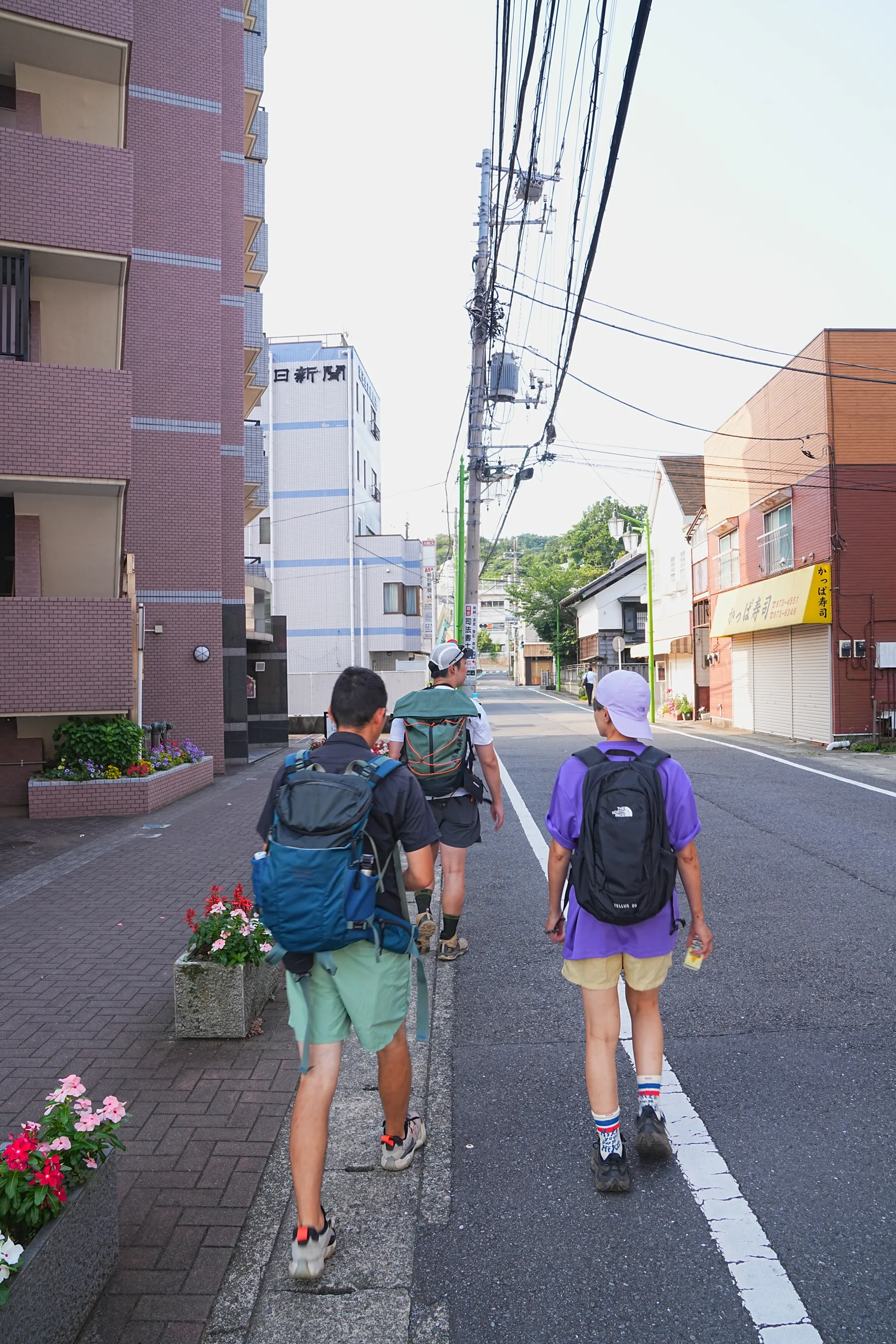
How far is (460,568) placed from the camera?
81.1 feet


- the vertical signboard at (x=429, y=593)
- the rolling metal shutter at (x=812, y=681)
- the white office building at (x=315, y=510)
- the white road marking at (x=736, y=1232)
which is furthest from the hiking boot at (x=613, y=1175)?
the vertical signboard at (x=429, y=593)

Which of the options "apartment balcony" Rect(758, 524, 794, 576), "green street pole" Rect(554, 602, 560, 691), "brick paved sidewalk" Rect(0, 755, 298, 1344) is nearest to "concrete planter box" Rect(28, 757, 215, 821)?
"brick paved sidewalk" Rect(0, 755, 298, 1344)

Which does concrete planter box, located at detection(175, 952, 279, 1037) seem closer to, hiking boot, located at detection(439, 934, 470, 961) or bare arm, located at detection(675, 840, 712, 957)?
hiking boot, located at detection(439, 934, 470, 961)

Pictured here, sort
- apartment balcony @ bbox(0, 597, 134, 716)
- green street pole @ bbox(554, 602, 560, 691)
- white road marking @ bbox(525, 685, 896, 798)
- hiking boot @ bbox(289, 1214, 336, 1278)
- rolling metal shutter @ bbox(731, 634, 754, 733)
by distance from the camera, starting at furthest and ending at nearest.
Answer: green street pole @ bbox(554, 602, 560, 691)
rolling metal shutter @ bbox(731, 634, 754, 733)
white road marking @ bbox(525, 685, 896, 798)
apartment balcony @ bbox(0, 597, 134, 716)
hiking boot @ bbox(289, 1214, 336, 1278)

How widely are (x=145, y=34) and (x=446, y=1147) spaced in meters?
19.3

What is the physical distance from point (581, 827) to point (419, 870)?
596 millimetres

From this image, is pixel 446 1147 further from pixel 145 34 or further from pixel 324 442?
pixel 324 442

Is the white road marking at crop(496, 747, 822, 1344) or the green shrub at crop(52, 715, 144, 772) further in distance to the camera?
the green shrub at crop(52, 715, 144, 772)

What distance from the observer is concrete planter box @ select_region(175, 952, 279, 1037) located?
4648 millimetres

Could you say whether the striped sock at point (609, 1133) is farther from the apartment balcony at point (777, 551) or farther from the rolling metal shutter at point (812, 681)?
the apartment balcony at point (777, 551)

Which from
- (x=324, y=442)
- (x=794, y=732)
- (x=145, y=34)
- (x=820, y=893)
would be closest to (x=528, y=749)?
(x=794, y=732)

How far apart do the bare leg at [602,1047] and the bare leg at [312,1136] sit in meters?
0.92

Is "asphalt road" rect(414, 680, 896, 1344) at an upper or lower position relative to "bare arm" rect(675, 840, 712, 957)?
lower

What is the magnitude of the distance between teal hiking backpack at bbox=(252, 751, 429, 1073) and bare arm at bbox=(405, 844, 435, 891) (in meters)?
0.17
